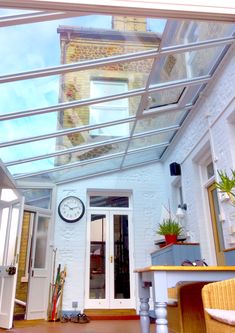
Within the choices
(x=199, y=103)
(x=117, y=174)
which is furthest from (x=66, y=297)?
(x=199, y=103)

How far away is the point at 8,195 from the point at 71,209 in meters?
1.33

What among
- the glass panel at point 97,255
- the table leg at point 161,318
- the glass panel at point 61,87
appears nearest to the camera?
the table leg at point 161,318

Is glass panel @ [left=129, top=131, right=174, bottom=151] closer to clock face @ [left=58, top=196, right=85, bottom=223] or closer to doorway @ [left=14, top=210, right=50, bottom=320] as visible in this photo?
clock face @ [left=58, top=196, right=85, bottom=223]

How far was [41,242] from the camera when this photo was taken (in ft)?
19.9

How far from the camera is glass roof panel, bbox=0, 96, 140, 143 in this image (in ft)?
13.7

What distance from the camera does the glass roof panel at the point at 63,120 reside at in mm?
4183

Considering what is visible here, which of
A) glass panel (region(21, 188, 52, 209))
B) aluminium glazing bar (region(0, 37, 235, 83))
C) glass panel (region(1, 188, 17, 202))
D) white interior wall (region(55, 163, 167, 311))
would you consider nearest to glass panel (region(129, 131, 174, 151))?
white interior wall (region(55, 163, 167, 311))

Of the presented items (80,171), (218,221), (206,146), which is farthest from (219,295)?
(80,171)

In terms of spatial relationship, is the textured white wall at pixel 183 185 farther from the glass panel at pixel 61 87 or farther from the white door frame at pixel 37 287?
the glass panel at pixel 61 87

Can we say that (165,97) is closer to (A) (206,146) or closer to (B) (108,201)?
(A) (206,146)

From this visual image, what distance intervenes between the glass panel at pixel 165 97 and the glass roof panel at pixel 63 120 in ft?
0.84

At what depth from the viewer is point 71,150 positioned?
540 centimetres

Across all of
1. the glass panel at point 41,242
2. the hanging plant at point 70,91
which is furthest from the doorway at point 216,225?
the glass panel at point 41,242

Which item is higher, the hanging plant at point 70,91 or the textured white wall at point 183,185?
the hanging plant at point 70,91
